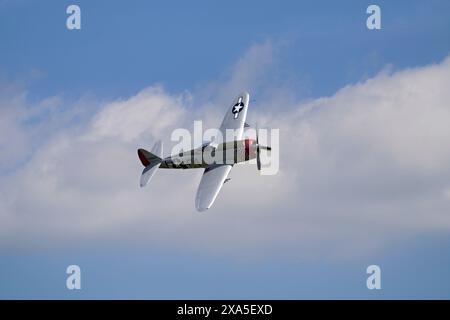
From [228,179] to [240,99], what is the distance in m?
12.3

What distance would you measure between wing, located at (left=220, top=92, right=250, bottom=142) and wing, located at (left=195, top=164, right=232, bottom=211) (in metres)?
4.34

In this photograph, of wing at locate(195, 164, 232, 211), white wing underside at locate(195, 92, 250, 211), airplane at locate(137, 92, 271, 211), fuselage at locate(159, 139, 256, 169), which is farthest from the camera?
fuselage at locate(159, 139, 256, 169)

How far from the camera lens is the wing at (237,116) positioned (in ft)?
183

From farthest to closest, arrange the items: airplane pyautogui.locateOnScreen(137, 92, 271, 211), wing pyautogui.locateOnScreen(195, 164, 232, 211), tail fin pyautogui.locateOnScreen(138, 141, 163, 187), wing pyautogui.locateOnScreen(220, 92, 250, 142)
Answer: wing pyautogui.locateOnScreen(220, 92, 250, 142) < tail fin pyautogui.locateOnScreen(138, 141, 163, 187) < airplane pyautogui.locateOnScreen(137, 92, 271, 211) < wing pyautogui.locateOnScreen(195, 164, 232, 211)

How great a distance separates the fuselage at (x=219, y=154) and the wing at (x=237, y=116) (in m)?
2.03

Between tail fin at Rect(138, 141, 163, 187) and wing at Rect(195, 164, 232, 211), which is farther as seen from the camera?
tail fin at Rect(138, 141, 163, 187)

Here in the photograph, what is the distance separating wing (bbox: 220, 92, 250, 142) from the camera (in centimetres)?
5581

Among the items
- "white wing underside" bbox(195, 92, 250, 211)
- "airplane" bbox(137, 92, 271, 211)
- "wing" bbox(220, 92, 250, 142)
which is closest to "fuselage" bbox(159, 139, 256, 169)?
"airplane" bbox(137, 92, 271, 211)

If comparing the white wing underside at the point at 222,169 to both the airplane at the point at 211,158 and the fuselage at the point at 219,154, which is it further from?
the fuselage at the point at 219,154

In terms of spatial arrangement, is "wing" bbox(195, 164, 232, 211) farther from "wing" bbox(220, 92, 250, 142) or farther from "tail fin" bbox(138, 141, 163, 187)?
"tail fin" bbox(138, 141, 163, 187)

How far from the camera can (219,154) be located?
51.6 m

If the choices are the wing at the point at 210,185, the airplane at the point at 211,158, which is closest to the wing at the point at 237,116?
the airplane at the point at 211,158

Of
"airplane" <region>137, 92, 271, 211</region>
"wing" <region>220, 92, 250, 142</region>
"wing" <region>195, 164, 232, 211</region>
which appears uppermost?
"wing" <region>220, 92, 250, 142</region>
